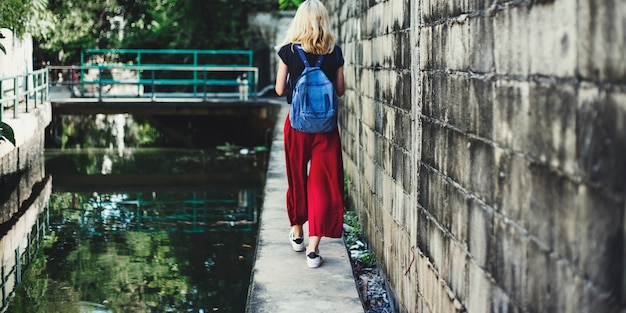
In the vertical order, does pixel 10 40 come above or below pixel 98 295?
above

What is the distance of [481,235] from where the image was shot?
320cm

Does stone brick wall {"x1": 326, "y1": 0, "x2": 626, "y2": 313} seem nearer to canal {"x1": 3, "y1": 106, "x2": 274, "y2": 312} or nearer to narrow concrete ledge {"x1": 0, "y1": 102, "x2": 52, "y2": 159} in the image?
canal {"x1": 3, "y1": 106, "x2": 274, "y2": 312}

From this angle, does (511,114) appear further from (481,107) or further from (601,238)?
(601,238)

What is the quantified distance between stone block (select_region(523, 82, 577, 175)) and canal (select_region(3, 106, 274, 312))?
450cm

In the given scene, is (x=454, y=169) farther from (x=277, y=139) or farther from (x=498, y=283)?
(x=277, y=139)

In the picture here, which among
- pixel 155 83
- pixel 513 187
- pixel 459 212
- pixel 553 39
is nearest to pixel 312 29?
pixel 459 212

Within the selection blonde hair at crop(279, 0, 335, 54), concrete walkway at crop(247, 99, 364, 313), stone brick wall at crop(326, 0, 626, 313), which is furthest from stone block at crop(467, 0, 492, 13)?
blonde hair at crop(279, 0, 335, 54)

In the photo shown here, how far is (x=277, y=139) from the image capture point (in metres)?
14.2

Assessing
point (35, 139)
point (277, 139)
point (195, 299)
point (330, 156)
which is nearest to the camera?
point (330, 156)

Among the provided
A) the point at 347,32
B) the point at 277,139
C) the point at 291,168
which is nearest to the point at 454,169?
the point at 291,168

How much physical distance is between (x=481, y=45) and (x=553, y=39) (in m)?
0.79

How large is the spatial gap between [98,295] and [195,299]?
0.80 meters

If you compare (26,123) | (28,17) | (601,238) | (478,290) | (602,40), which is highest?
(28,17)

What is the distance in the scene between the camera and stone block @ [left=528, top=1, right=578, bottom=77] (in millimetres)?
2316
